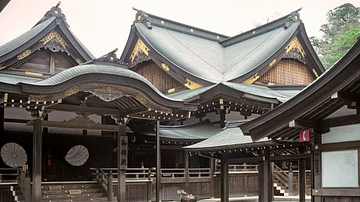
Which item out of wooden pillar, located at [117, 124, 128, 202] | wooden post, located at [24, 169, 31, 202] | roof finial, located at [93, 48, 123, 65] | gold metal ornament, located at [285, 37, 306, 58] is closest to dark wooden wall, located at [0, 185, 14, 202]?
wooden post, located at [24, 169, 31, 202]

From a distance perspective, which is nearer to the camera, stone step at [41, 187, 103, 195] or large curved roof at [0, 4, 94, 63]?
stone step at [41, 187, 103, 195]

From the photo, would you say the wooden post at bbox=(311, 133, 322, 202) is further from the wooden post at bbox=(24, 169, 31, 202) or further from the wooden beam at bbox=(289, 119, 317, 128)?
the wooden post at bbox=(24, 169, 31, 202)

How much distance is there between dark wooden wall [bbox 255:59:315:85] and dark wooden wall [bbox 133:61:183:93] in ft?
13.9

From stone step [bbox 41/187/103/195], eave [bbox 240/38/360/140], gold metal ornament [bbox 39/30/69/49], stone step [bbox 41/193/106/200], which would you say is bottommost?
stone step [bbox 41/193/106/200]

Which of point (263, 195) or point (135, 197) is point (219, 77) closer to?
point (135, 197)

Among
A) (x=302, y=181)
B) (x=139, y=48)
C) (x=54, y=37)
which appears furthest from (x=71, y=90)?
(x=139, y=48)

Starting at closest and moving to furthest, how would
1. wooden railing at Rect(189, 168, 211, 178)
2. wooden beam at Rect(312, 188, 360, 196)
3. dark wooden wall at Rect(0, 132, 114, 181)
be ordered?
wooden beam at Rect(312, 188, 360, 196) → dark wooden wall at Rect(0, 132, 114, 181) → wooden railing at Rect(189, 168, 211, 178)

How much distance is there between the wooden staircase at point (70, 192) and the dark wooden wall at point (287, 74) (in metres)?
10.3

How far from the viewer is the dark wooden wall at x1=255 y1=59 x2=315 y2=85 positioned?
2308cm

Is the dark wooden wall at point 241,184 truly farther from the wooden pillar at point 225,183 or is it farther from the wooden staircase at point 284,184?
the wooden pillar at point 225,183

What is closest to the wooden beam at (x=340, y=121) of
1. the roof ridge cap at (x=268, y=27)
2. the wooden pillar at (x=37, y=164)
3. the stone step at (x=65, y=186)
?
the wooden pillar at (x=37, y=164)

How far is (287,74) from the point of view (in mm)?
23875

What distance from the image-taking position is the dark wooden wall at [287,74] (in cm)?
2308

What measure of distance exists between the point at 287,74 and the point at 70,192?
44.6 feet
